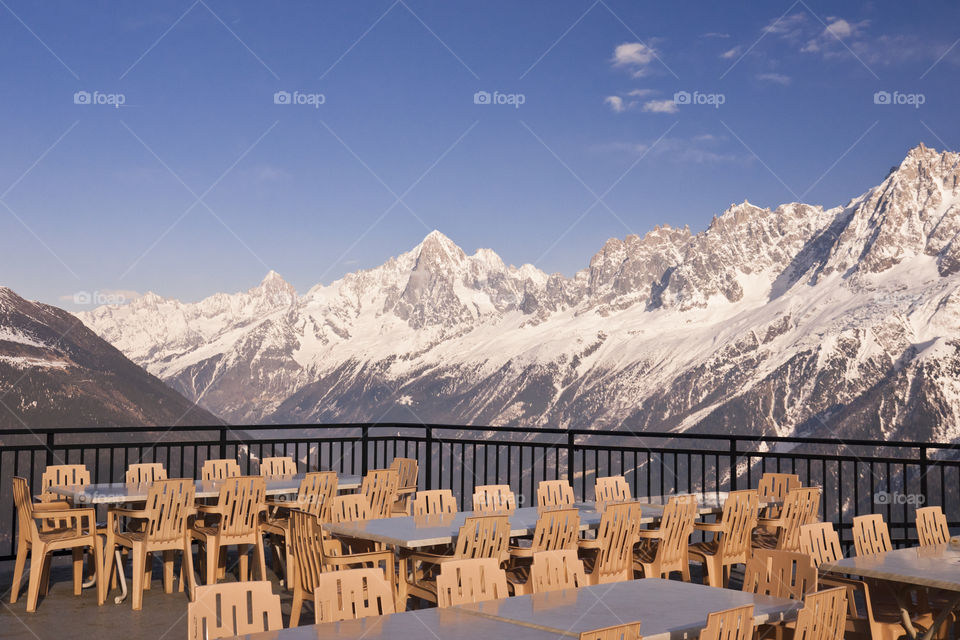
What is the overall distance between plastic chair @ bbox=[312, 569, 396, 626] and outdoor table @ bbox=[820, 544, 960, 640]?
7.36 feet

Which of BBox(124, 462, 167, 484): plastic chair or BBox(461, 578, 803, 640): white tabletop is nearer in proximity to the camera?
BBox(461, 578, 803, 640): white tabletop

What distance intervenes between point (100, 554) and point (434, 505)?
96.9 inches

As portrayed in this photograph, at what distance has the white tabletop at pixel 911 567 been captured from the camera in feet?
14.6

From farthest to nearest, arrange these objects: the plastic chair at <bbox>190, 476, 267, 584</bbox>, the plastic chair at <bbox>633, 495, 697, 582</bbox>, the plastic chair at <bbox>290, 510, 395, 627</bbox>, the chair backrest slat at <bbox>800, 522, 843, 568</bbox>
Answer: the plastic chair at <bbox>190, 476, 267, 584</bbox>
the plastic chair at <bbox>633, 495, 697, 582</bbox>
the plastic chair at <bbox>290, 510, 395, 627</bbox>
the chair backrest slat at <bbox>800, 522, 843, 568</bbox>

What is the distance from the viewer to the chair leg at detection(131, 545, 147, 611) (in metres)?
6.70

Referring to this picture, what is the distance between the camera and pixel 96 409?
74.6 metres

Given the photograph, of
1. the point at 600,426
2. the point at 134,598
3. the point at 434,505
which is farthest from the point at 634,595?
the point at 600,426

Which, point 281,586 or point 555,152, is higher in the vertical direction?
point 555,152

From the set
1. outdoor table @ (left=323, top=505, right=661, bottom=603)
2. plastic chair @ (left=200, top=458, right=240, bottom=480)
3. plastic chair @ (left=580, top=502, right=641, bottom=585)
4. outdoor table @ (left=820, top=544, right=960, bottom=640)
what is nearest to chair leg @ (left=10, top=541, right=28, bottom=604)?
plastic chair @ (left=200, top=458, right=240, bottom=480)

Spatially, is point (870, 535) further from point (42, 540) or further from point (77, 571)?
point (77, 571)

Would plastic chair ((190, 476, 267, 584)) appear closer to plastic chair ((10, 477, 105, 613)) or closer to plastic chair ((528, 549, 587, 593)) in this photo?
plastic chair ((10, 477, 105, 613))

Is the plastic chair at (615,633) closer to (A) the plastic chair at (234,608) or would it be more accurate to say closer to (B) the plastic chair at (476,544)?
(A) the plastic chair at (234,608)

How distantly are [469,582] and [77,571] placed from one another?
4.54m

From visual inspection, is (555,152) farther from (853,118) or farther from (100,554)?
(100,554)
